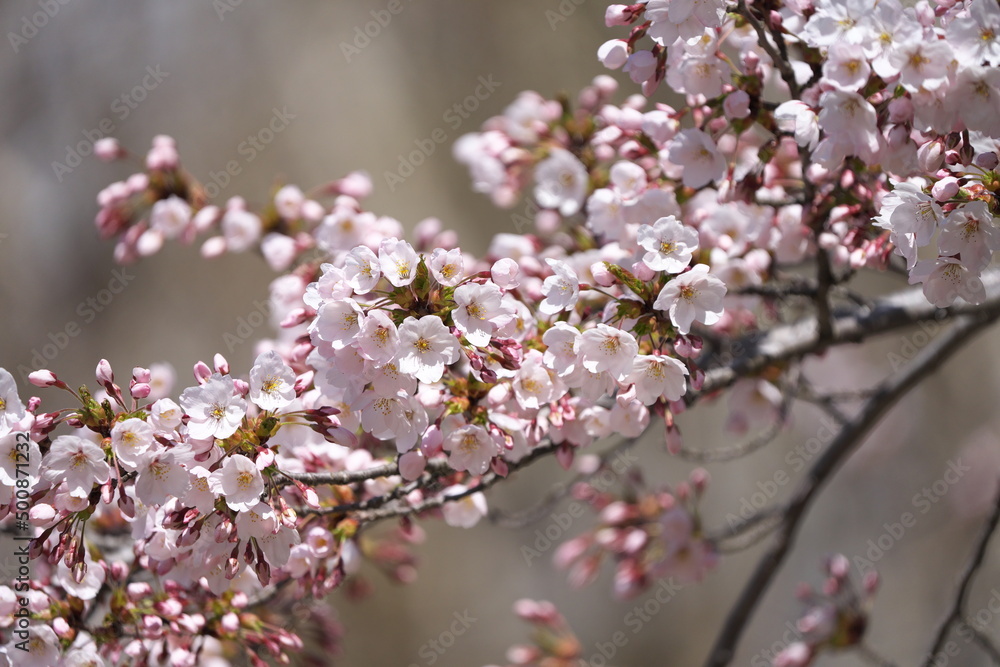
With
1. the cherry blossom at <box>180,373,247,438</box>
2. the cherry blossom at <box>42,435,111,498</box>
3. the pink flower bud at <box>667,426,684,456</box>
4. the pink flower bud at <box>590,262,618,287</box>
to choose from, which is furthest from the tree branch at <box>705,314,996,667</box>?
the cherry blossom at <box>42,435,111,498</box>

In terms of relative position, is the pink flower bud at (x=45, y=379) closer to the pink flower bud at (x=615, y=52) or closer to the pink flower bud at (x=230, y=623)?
the pink flower bud at (x=230, y=623)

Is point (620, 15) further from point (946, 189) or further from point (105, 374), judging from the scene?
point (105, 374)

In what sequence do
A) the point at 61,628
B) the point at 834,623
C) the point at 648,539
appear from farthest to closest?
the point at 648,539 → the point at 834,623 → the point at 61,628

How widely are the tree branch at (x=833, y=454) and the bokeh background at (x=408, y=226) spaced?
248 centimetres

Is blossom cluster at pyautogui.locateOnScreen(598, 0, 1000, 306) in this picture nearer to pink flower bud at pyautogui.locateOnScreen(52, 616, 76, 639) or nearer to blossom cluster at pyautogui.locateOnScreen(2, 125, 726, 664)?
blossom cluster at pyautogui.locateOnScreen(2, 125, 726, 664)

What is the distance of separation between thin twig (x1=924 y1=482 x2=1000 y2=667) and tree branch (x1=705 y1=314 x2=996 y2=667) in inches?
13.1

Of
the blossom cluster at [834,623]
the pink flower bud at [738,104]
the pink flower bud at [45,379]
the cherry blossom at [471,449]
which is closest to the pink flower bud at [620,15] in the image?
the pink flower bud at [738,104]

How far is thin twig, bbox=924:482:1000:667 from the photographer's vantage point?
1.57 meters

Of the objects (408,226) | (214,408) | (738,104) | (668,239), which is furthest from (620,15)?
(408,226)

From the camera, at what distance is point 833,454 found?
195cm

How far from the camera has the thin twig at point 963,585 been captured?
5.15ft

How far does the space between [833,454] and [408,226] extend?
3.11 meters

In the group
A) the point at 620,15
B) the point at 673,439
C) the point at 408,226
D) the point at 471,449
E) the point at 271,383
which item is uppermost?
the point at 620,15

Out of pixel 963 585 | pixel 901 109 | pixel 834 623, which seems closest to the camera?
pixel 901 109
